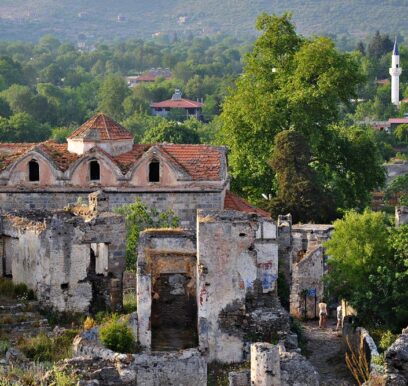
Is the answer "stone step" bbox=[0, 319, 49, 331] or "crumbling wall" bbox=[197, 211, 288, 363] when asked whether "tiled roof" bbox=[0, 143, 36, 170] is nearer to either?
"stone step" bbox=[0, 319, 49, 331]

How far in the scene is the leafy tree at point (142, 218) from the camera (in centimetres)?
3300

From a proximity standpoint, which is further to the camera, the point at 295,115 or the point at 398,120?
the point at 398,120

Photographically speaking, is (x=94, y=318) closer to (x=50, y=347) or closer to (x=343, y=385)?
(x=50, y=347)

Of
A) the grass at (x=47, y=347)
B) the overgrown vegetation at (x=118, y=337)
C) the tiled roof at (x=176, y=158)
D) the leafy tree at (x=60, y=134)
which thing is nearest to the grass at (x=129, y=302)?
the grass at (x=47, y=347)

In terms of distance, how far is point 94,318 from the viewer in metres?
28.4

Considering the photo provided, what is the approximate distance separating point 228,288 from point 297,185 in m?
15.1

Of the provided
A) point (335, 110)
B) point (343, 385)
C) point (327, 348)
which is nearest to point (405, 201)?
point (335, 110)

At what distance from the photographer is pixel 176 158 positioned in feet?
118

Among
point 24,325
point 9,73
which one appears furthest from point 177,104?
point 24,325

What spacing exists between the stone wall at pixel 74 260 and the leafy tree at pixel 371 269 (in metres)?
5.27

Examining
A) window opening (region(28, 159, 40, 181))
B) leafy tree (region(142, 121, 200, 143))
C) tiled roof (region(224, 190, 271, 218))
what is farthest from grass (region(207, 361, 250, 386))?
leafy tree (region(142, 121, 200, 143))

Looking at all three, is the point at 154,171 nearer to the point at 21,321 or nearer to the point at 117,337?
the point at 21,321

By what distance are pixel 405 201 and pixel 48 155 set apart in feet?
62.3

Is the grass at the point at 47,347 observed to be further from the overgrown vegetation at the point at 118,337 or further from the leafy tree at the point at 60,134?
the leafy tree at the point at 60,134
